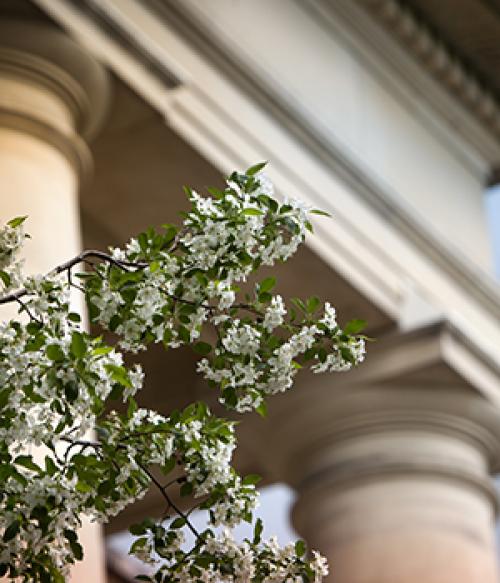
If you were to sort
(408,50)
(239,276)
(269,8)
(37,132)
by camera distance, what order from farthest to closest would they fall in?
(408,50)
(269,8)
(37,132)
(239,276)

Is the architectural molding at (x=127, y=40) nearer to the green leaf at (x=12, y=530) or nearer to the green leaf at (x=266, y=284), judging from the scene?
the green leaf at (x=266, y=284)

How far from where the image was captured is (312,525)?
101 feet

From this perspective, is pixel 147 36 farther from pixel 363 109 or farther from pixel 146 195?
pixel 363 109

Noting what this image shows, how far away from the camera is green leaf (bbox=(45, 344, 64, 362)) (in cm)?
1020

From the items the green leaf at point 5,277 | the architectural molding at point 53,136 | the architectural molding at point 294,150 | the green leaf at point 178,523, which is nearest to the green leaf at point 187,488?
the green leaf at point 178,523

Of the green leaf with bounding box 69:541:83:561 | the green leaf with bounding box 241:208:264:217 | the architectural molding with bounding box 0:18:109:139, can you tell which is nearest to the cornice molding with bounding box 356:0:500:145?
the architectural molding with bounding box 0:18:109:139

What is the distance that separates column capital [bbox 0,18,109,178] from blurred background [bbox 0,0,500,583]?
3cm

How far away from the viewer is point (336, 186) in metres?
29.9

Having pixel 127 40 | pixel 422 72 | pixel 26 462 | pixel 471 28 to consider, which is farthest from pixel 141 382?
pixel 471 28

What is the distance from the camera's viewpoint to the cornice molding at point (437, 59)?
1359 inches

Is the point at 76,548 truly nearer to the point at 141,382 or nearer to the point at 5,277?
the point at 141,382

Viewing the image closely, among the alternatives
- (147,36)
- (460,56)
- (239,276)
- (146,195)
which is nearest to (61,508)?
(239,276)

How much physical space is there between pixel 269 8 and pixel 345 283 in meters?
5.98

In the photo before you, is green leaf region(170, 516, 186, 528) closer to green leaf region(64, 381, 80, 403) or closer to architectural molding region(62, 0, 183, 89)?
green leaf region(64, 381, 80, 403)
